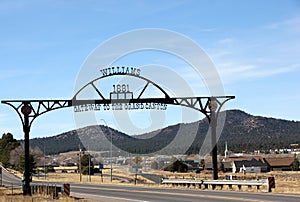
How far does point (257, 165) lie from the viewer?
14038cm

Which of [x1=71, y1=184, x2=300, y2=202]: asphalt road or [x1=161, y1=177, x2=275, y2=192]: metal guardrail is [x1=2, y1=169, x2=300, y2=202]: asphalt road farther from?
[x1=161, y1=177, x2=275, y2=192]: metal guardrail

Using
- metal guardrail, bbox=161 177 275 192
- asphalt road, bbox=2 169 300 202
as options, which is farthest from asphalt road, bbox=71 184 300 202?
metal guardrail, bbox=161 177 275 192

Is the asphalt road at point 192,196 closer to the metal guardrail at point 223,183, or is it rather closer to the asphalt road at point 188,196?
the asphalt road at point 188,196

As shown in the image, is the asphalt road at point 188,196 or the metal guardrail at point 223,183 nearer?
the asphalt road at point 188,196

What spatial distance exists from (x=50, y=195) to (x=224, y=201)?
14.0m

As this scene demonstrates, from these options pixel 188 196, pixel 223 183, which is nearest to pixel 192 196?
pixel 188 196

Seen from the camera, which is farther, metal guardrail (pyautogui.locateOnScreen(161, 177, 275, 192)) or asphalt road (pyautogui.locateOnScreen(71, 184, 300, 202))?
metal guardrail (pyautogui.locateOnScreen(161, 177, 275, 192))

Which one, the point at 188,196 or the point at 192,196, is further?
the point at 188,196

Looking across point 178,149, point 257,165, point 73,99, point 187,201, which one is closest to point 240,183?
point 187,201

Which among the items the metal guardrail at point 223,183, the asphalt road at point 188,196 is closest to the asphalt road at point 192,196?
the asphalt road at point 188,196

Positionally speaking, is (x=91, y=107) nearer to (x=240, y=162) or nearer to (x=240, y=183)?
(x=240, y=183)

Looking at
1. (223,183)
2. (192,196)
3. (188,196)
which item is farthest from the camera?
(223,183)

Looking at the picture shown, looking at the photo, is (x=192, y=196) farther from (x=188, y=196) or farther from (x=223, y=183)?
(x=223, y=183)

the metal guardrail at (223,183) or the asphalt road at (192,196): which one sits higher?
the metal guardrail at (223,183)
